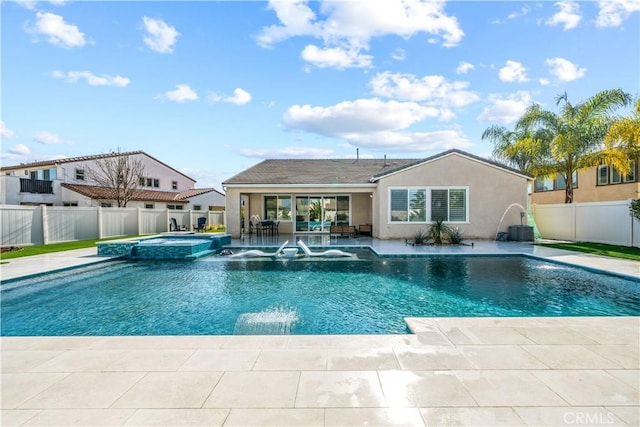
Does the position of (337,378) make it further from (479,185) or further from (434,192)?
(479,185)

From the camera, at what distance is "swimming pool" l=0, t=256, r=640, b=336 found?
617 cm

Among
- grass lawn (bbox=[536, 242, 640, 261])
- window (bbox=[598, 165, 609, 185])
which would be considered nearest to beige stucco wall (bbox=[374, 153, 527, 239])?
grass lawn (bbox=[536, 242, 640, 261])

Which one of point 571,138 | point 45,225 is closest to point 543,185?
point 571,138

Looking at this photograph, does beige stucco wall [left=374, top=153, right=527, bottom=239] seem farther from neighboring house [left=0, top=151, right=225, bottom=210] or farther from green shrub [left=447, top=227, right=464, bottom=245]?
neighboring house [left=0, top=151, right=225, bottom=210]

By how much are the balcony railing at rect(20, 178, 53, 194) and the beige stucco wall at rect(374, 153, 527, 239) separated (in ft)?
102

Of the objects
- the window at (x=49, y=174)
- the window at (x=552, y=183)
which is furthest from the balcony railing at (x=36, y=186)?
the window at (x=552, y=183)

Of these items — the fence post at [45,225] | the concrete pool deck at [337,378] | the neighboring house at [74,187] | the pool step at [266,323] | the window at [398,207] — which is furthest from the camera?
the neighboring house at [74,187]

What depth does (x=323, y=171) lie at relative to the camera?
22.2 meters

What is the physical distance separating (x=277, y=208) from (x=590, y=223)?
17.4 m

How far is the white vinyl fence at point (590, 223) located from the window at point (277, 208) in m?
15.3

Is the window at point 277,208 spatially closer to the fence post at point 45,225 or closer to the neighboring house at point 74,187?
the fence post at point 45,225

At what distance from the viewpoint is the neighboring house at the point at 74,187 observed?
95.2 feet

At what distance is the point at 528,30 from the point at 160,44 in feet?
50.1

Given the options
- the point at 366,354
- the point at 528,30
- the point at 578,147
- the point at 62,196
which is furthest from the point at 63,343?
the point at 62,196
